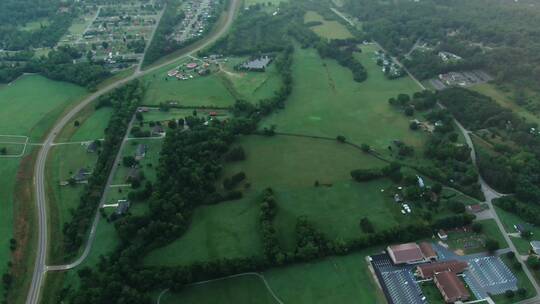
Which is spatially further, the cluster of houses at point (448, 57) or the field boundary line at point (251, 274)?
the cluster of houses at point (448, 57)

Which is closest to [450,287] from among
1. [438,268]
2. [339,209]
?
[438,268]

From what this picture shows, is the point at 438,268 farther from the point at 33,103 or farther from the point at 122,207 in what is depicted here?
the point at 33,103

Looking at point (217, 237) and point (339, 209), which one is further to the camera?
point (339, 209)

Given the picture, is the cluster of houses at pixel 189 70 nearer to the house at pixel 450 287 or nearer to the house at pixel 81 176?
the house at pixel 81 176

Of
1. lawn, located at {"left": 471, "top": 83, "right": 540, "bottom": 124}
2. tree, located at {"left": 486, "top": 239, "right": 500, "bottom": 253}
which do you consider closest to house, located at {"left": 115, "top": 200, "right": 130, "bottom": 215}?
tree, located at {"left": 486, "top": 239, "right": 500, "bottom": 253}

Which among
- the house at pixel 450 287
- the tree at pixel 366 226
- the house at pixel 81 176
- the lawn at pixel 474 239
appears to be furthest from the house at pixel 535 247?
the house at pixel 81 176
